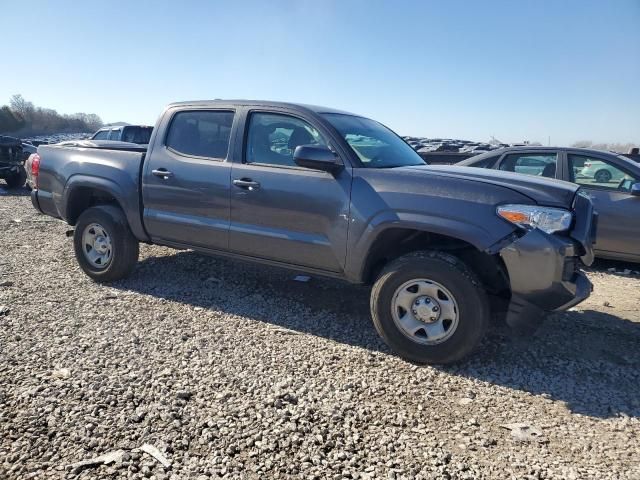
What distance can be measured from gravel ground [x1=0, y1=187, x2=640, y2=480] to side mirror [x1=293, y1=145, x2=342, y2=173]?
1.38 metres

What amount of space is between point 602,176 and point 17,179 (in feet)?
45.3

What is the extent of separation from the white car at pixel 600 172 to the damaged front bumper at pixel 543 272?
11.0 ft

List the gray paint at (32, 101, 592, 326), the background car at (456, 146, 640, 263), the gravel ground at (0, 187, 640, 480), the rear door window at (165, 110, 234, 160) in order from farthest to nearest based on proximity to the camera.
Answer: the background car at (456, 146, 640, 263) < the rear door window at (165, 110, 234, 160) < the gray paint at (32, 101, 592, 326) < the gravel ground at (0, 187, 640, 480)

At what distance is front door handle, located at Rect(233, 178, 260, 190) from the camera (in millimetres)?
4184

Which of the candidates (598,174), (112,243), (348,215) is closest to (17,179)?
(112,243)

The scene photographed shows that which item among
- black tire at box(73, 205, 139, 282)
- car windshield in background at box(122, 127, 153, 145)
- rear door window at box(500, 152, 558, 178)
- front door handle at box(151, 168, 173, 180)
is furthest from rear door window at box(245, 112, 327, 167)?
car windshield in background at box(122, 127, 153, 145)

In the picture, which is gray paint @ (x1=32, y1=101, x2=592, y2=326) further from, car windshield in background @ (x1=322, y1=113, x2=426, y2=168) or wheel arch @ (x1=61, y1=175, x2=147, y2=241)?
car windshield in background @ (x1=322, y1=113, x2=426, y2=168)

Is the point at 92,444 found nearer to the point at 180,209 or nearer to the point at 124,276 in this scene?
the point at 180,209

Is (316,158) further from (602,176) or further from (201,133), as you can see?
(602,176)

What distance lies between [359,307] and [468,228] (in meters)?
1.71

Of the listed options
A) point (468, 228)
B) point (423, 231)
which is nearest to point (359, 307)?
point (423, 231)

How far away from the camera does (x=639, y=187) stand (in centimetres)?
588

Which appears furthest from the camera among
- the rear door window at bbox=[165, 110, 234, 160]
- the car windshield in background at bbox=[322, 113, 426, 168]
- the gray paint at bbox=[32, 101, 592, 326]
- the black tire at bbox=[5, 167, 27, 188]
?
the black tire at bbox=[5, 167, 27, 188]

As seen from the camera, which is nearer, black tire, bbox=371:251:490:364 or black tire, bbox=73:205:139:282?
black tire, bbox=371:251:490:364
